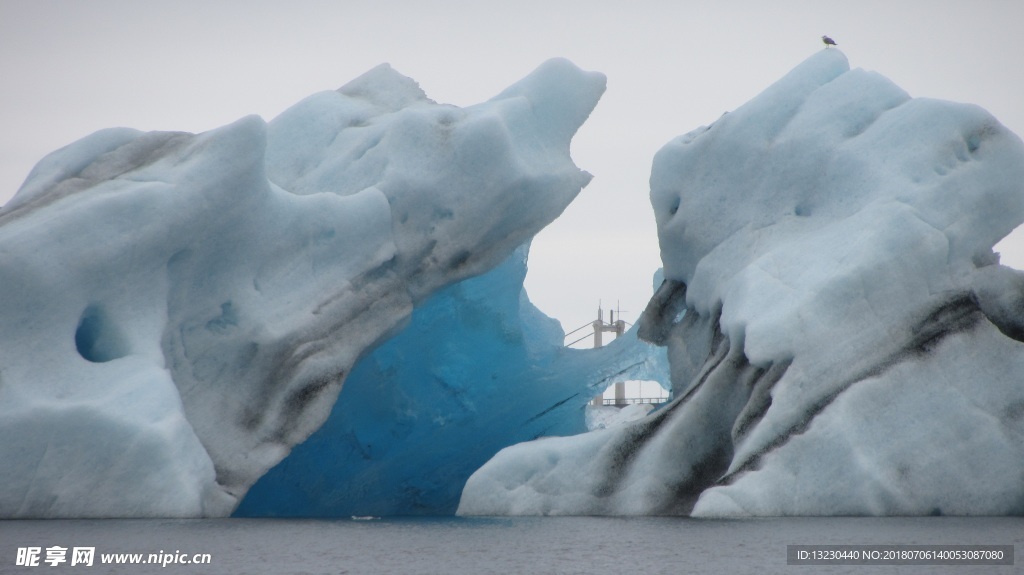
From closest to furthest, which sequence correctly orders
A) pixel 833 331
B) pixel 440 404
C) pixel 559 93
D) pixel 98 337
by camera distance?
1. pixel 833 331
2. pixel 98 337
3. pixel 559 93
4. pixel 440 404

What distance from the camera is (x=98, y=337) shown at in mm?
13055

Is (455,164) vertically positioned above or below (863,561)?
above

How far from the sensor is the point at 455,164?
49.2 ft

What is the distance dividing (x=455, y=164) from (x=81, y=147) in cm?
374

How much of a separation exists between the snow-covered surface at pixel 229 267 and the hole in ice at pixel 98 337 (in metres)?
0.02

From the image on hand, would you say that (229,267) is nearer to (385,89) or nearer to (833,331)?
(385,89)

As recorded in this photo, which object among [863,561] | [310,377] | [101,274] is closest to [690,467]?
[310,377]

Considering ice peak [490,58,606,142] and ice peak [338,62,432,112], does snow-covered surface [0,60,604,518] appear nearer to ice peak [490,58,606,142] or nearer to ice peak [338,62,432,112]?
ice peak [490,58,606,142]

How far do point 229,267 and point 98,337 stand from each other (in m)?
1.48

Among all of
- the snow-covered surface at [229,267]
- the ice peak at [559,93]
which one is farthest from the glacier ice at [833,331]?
the snow-covered surface at [229,267]

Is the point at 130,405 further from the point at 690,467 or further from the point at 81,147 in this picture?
the point at 690,467

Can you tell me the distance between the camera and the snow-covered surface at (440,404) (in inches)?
645

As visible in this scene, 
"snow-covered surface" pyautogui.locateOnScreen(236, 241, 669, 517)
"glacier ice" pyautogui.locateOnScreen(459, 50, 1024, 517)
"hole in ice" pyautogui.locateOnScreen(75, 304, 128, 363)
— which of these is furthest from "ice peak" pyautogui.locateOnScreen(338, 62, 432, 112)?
"hole in ice" pyautogui.locateOnScreen(75, 304, 128, 363)

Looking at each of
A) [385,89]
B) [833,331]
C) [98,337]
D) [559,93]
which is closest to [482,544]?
[833,331]
